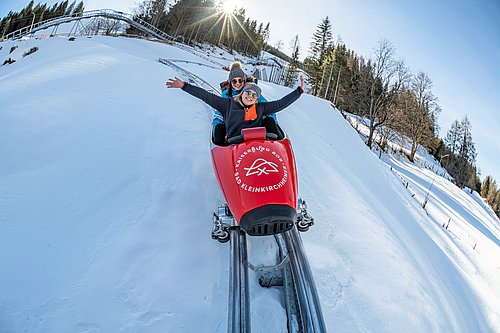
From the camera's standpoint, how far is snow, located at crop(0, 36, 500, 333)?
200 centimetres

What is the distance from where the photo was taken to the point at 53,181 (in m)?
3.01

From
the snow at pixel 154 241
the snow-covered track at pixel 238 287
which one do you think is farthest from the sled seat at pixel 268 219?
the snow at pixel 154 241

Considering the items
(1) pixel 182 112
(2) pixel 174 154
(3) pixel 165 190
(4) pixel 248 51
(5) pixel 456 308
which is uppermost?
(4) pixel 248 51

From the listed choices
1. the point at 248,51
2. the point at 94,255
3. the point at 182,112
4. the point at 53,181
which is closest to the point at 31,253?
the point at 94,255

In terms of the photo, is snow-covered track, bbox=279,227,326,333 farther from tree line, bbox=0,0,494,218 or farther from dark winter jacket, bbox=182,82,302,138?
tree line, bbox=0,0,494,218

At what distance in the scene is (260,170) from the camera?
2260 millimetres

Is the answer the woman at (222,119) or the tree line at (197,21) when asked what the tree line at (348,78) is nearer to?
the tree line at (197,21)

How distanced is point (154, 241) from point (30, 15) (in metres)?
78.4

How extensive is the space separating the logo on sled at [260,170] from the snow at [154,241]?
28.9 inches

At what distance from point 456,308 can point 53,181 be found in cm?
485

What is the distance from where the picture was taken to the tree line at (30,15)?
54.1 meters

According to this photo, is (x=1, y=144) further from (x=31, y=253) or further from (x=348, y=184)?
(x=348, y=184)

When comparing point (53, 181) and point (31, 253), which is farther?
point (53, 181)

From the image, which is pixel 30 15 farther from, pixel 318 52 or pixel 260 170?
pixel 260 170
